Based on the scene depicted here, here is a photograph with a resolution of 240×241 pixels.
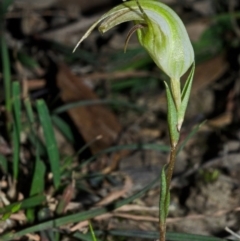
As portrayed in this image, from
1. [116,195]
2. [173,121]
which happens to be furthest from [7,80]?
[173,121]

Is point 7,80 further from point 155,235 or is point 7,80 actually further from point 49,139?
point 155,235

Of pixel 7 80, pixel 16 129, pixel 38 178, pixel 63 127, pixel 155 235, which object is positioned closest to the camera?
pixel 155 235

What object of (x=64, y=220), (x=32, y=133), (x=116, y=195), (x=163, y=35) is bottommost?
(x=116, y=195)

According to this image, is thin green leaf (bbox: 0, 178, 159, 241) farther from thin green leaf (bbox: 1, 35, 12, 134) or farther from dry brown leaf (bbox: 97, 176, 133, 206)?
thin green leaf (bbox: 1, 35, 12, 134)

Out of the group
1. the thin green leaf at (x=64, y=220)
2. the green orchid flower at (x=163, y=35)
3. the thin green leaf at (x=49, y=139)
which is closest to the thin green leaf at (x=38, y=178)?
the thin green leaf at (x=49, y=139)

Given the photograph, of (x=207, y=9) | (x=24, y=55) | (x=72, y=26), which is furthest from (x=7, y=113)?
(x=207, y=9)

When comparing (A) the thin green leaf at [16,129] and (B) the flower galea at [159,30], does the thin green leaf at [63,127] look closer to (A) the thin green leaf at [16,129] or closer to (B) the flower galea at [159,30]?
(A) the thin green leaf at [16,129]

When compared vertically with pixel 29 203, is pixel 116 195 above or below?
below

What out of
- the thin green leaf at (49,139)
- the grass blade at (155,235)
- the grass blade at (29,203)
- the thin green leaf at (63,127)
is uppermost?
the thin green leaf at (49,139)
